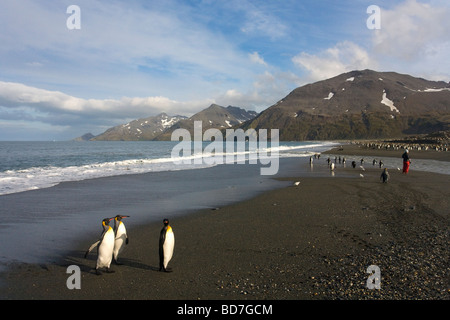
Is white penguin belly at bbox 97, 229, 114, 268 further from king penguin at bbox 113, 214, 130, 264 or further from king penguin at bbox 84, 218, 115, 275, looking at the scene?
king penguin at bbox 113, 214, 130, 264

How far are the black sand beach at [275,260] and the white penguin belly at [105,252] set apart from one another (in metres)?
0.28

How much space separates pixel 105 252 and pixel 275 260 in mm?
4009

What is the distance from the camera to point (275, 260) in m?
7.39

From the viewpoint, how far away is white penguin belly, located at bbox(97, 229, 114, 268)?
6895 millimetres

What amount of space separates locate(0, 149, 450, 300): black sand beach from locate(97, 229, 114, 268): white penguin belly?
0.93 ft

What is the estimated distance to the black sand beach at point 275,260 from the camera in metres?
5.85

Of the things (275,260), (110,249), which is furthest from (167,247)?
(275,260)

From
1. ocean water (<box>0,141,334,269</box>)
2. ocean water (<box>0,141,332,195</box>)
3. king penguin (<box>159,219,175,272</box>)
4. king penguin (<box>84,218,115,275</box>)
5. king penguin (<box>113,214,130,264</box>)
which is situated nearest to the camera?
king penguin (<box>84,218,115,275</box>)

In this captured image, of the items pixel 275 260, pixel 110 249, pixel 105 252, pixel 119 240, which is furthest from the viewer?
pixel 119 240

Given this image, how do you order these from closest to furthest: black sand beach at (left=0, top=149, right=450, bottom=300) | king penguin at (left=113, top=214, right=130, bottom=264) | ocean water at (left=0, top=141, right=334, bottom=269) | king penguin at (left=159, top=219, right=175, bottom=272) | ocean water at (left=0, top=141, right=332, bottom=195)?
black sand beach at (left=0, top=149, right=450, bottom=300), king penguin at (left=159, top=219, right=175, bottom=272), king penguin at (left=113, top=214, right=130, bottom=264), ocean water at (left=0, top=141, right=334, bottom=269), ocean water at (left=0, top=141, right=332, bottom=195)

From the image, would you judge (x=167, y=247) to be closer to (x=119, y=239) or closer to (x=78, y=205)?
(x=119, y=239)

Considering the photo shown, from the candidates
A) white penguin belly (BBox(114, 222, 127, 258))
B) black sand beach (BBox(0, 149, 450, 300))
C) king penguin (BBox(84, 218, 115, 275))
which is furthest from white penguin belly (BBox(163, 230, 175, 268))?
white penguin belly (BBox(114, 222, 127, 258))

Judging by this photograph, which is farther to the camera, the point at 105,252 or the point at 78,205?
the point at 78,205

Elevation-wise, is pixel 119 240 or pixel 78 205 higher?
pixel 119 240
